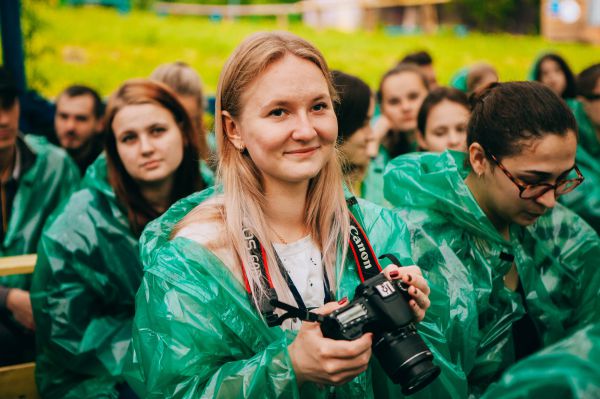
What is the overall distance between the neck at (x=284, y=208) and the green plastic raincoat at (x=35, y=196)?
1.98 metres

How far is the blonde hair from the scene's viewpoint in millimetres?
1658

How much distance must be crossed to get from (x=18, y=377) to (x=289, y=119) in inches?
75.2

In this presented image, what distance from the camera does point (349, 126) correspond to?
A: 129 inches

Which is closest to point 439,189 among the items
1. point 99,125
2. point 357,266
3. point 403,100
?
point 357,266

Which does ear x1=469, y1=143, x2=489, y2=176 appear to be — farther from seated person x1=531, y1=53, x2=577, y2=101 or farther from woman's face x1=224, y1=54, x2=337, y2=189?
seated person x1=531, y1=53, x2=577, y2=101

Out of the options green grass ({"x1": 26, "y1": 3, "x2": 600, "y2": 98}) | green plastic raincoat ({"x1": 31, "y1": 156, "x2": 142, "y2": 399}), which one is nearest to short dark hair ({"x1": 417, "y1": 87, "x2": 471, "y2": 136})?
green plastic raincoat ({"x1": 31, "y1": 156, "x2": 142, "y2": 399})

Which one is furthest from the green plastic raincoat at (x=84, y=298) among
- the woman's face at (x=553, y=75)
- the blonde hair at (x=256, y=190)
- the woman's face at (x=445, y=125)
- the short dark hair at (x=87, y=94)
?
the woman's face at (x=553, y=75)

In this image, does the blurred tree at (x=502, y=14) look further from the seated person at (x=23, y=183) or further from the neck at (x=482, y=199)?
the neck at (x=482, y=199)

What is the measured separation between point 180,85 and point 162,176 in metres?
1.73

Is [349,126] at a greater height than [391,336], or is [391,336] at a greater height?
[349,126]

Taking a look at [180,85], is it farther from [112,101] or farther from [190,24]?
[190,24]

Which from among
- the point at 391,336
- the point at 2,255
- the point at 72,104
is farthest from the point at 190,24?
the point at 391,336

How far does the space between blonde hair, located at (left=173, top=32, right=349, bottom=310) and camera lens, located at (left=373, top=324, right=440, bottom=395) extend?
0.32m

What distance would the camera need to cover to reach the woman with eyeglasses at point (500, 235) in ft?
6.78
